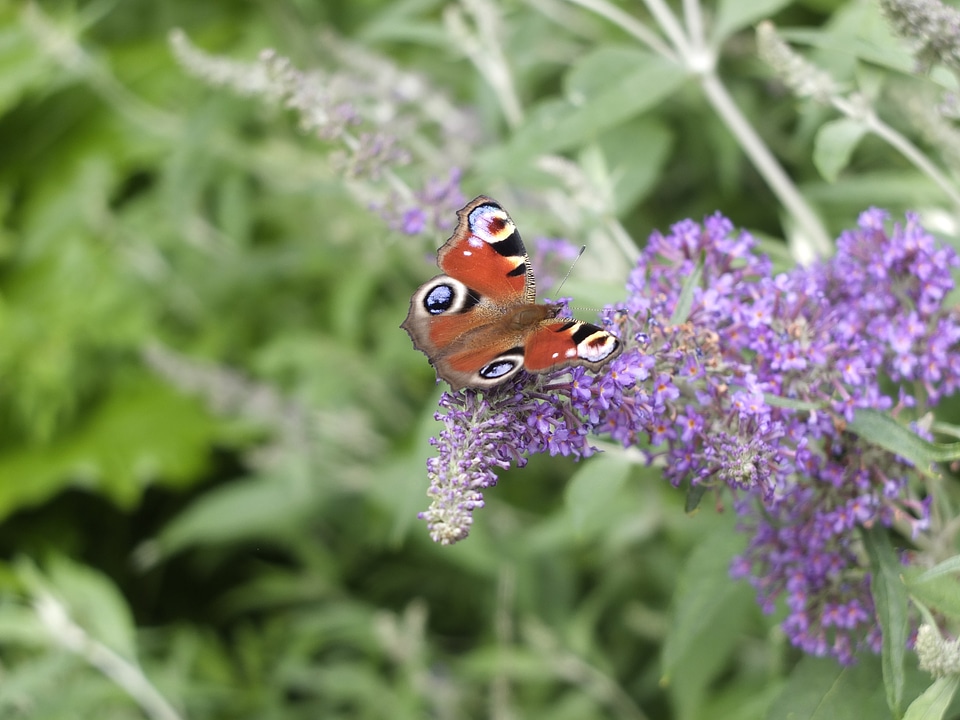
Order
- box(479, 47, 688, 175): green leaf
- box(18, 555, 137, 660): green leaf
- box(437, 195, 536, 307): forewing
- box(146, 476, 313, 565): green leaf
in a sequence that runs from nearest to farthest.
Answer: box(437, 195, 536, 307): forewing < box(479, 47, 688, 175): green leaf < box(18, 555, 137, 660): green leaf < box(146, 476, 313, 565): green leaf

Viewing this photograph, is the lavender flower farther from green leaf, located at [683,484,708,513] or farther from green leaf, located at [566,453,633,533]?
green leaf, located at [683,484,708,513]

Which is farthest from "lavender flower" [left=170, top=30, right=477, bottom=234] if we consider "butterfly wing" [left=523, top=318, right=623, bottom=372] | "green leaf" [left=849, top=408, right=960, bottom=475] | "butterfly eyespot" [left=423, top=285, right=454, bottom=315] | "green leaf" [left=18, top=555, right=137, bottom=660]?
"green leaf" [left=18, top=555, right=137, bottom=660]

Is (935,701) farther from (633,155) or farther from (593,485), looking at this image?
(633,155)

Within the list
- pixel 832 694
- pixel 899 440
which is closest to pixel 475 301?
pixel 899 440

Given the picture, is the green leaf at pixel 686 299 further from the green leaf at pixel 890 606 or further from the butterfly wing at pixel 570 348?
the green leaf at pixel 890 606

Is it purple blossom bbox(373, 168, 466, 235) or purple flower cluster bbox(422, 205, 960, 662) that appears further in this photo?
purple blossom bbox(373, 168, 466, 235)

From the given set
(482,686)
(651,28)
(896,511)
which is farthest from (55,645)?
(651,28)

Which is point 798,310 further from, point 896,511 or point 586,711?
point 586,711
